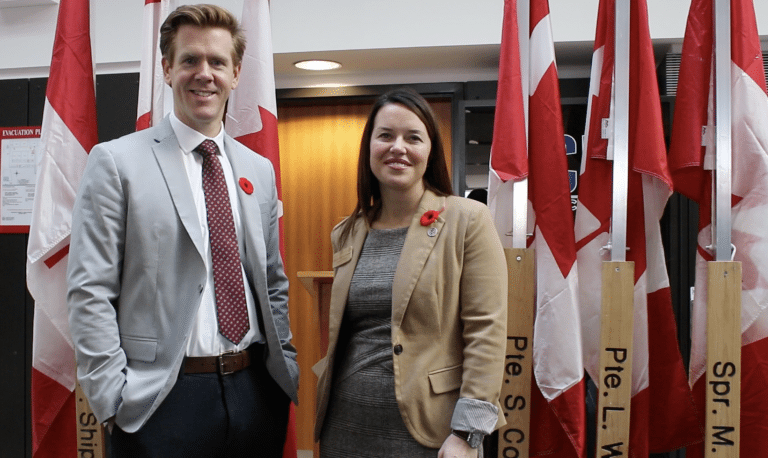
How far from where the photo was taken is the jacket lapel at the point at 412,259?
1375 millimetres

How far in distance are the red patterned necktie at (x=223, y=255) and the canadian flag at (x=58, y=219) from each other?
0.81 meters

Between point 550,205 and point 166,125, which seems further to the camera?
point 550,205

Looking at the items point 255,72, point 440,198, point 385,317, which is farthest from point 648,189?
point 255,72

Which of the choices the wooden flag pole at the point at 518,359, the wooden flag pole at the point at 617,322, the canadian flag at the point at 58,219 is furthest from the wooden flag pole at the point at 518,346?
the canadian flag at the point at 58,219

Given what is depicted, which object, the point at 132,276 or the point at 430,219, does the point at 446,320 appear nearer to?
the point at 430,219

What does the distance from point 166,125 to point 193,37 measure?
0.22 m

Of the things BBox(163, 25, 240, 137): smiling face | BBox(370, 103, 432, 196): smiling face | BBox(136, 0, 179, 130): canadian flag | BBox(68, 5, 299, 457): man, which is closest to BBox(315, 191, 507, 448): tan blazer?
BBox(370, 103, 432, 196): smiling face

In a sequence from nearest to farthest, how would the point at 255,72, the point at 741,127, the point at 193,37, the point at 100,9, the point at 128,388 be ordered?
the point at 128,388
the point at 193,37
the point at 741,127
the point at 255,72
the point at 100,9

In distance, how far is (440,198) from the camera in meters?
1.49

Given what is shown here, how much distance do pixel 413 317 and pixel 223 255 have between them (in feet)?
1.56

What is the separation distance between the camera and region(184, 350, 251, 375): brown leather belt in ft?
4.59

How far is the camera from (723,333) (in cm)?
180

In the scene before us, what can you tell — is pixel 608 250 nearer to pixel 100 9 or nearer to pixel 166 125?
pixel 166 125

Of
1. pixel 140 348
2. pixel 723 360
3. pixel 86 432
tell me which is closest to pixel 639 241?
pixel 723 360
